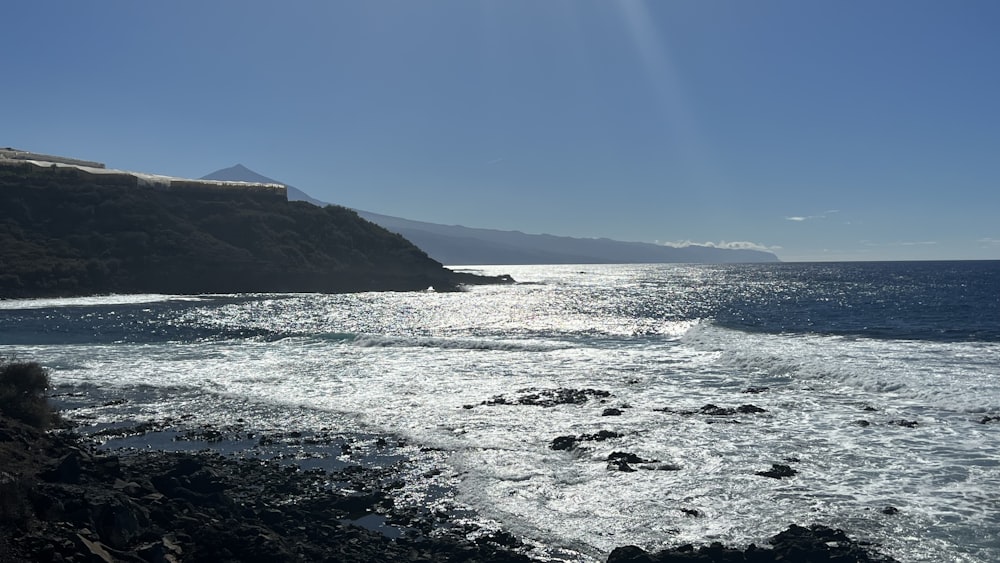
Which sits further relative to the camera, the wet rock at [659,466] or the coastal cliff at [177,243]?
the coastal cliff at [177,243]

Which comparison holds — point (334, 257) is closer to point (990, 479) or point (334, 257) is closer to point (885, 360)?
point (885, 360)

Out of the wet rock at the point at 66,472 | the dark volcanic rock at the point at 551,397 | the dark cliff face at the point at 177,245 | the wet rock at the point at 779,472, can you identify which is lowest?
the dark volcanic rock at the point at 551,397

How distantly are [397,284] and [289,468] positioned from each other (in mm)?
100719

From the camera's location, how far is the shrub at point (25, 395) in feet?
60.0

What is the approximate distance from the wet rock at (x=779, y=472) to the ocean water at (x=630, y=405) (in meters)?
0.22

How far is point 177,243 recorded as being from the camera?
103m

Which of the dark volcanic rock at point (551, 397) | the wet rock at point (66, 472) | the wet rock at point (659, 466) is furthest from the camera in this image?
the dark volcanic rock at point (551, 397)

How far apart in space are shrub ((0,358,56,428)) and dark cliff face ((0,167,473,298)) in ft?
234

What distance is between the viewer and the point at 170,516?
11.6m

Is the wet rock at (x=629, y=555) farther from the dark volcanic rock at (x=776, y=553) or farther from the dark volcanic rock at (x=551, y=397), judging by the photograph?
the dark volcanic rock at (x=551, y=397)

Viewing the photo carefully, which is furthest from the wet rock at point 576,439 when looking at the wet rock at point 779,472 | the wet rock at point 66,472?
the wet rock at point 66,472

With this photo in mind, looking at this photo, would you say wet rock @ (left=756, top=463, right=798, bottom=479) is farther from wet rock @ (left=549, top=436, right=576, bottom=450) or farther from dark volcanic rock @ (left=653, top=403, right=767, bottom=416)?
dark volcanic rock @ (left=653, top=403, right=767, bottom=416)

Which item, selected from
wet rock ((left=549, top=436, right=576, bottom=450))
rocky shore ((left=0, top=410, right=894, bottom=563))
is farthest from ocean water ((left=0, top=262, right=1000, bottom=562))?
rocky shore ((left=0, top=410, right=894, bottom=563))

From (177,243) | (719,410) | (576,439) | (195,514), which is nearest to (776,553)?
(576,439)
